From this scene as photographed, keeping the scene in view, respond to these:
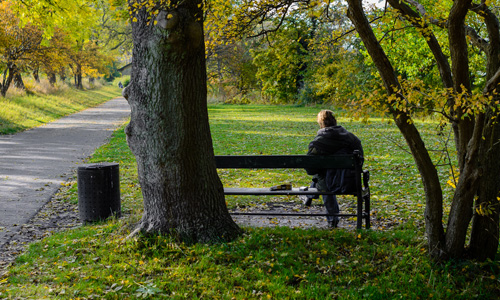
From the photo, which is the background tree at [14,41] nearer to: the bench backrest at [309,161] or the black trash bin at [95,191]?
the black trash bin at [95,191]

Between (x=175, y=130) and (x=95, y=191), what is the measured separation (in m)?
2.20

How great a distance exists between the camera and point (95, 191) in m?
6.77

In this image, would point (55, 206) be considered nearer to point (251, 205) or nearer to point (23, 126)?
point (251, 205)

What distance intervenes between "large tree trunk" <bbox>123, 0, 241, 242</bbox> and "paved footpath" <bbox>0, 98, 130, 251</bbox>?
7.21ft

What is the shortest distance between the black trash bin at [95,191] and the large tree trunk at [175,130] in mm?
1563

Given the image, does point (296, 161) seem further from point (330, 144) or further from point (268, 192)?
point (330, 144)

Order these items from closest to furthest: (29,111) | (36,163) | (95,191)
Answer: (95,191) < (36,163) < (29,111)

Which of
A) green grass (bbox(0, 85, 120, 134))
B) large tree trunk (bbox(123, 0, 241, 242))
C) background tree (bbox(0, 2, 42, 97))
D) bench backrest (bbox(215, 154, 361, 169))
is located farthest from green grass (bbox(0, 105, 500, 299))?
background tree (bbox(0, 2, 42, 97))

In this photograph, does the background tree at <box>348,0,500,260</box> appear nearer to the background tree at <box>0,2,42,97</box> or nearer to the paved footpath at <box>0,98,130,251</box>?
the paved footpath at <box>0,98,130,251</box>

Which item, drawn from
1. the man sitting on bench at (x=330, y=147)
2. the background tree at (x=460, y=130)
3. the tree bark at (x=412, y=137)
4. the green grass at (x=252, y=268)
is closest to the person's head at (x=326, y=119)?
the man sitting on bench at (x=330, y=147)

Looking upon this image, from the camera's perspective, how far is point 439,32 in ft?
38.5

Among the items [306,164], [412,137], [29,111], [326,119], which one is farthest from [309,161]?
[29,111]

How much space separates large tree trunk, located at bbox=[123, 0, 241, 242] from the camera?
514 centimetres

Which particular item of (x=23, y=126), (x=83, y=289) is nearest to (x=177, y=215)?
(x=83, y=289)
